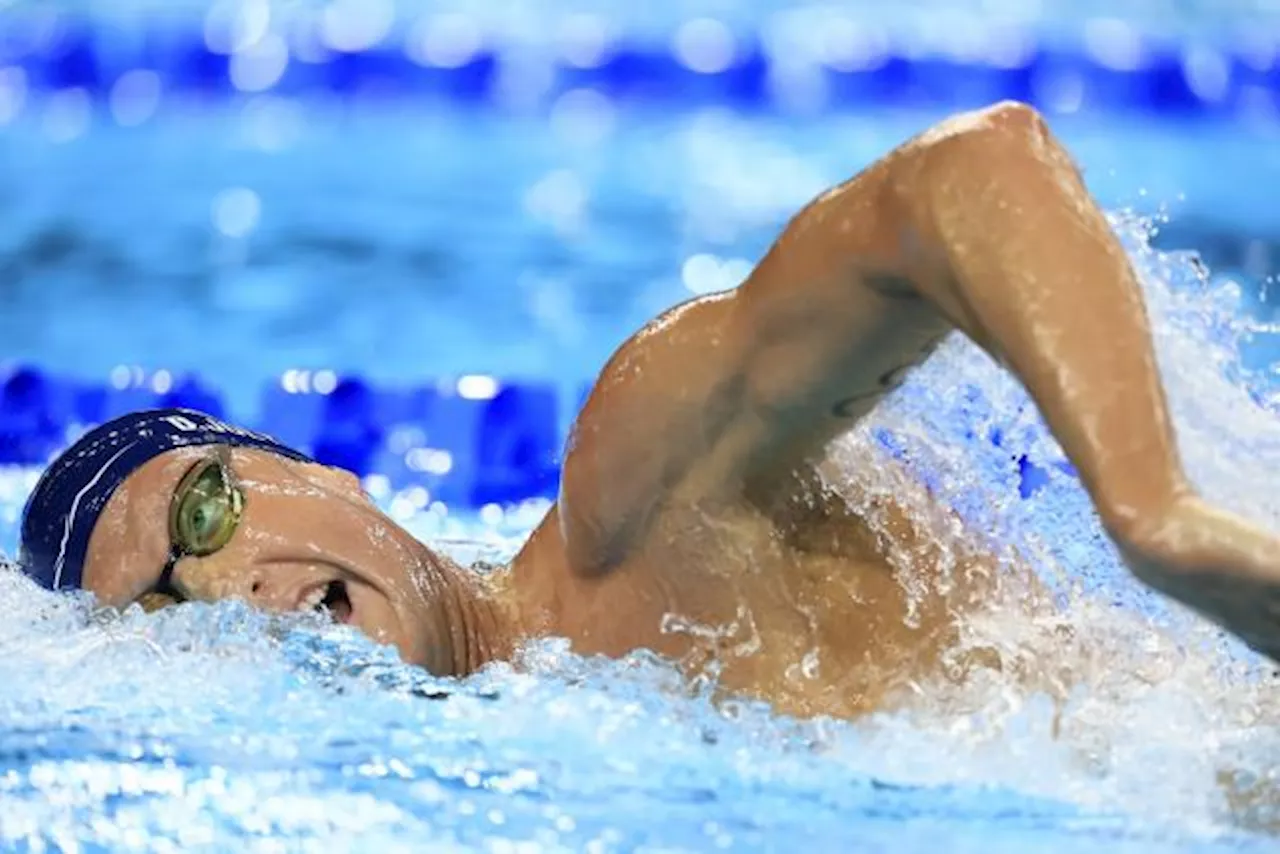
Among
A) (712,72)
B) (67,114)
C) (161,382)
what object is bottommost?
(161,382)

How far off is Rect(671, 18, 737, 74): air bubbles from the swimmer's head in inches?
134

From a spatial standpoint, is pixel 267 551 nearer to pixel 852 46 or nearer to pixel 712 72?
pixel 712 72

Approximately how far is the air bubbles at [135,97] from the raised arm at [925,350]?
12.1ft

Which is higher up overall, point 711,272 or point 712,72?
point 712,72

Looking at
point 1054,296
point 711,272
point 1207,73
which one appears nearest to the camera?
point 1054,296

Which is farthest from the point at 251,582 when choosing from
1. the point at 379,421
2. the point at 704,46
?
the point at 704,46

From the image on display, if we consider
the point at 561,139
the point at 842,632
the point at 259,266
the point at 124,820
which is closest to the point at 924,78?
the point at 561,139

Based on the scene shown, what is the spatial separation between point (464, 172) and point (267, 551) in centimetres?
317

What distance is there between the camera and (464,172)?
193 inches

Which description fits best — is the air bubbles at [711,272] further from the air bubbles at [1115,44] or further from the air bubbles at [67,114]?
the air bubbles at [67,114]

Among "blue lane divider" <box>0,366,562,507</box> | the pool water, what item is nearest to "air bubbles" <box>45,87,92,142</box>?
"blue lane divider" <box>0,366,562,507</box>

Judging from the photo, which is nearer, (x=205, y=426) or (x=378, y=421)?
(x=205, y=426)

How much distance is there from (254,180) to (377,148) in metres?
0.32

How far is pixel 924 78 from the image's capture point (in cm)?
501
